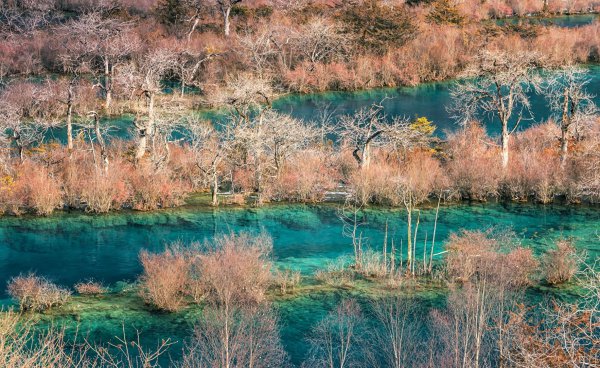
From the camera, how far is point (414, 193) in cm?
4044

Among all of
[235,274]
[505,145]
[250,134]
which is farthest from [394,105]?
[235,274]

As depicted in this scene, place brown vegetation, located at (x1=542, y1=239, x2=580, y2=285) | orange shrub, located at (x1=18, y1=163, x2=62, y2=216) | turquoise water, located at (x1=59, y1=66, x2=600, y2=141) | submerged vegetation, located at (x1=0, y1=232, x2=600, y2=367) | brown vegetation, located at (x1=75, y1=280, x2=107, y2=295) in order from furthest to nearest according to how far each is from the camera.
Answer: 1. turquoise water, located at (x1=59, y1=66, x2=600, y2=141)
2. orange shrub, located at (x1=18, y1=163, x2=62, y2=216)
3. brown vegetation, located at (x1=75, y1=280, x2=107, y2=295)
4. brown vegetation, located at (x1=542, y1=239, x2=580, y2=285)
5. submerged vegetation, located at (x1=0, y1=232, x2=600, y2=367)

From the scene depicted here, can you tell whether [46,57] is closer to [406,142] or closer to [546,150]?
[406,142]

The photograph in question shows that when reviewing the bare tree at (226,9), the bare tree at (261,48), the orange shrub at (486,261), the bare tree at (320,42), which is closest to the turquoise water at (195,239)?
the orange shrub at (486,261)

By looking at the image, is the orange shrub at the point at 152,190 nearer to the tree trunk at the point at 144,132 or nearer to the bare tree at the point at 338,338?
the tree trunk at the point at 144,132

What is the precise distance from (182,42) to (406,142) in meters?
35.8

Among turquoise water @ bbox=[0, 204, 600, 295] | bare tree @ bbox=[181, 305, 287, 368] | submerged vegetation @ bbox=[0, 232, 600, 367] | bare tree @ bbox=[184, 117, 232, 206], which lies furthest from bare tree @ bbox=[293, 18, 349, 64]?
bare tree @ bbox=[181, 305, 287, 368]

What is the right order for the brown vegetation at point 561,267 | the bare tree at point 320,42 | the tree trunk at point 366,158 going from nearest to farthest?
the brown vegetation at point 561,267 → the tree trunk at point 366,158 → the bare tree at point 320,42

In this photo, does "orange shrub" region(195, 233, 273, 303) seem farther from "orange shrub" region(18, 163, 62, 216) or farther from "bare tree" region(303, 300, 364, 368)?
"orange shrub" region(18, 163, 62, 216)

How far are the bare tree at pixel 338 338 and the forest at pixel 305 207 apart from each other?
0.11 metres

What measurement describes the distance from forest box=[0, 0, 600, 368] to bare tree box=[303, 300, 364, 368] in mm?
110

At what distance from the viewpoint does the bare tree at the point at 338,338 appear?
23516 millimetres

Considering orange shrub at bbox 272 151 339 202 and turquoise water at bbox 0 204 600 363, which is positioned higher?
orange shrub at bbox 272 151 339 202

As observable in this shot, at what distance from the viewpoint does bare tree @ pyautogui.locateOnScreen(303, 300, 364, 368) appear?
926 inches
